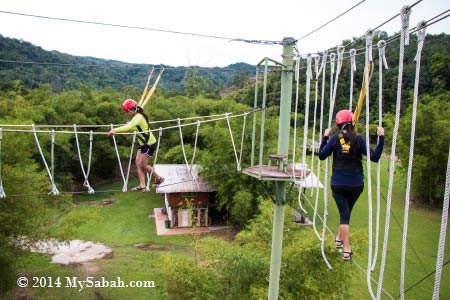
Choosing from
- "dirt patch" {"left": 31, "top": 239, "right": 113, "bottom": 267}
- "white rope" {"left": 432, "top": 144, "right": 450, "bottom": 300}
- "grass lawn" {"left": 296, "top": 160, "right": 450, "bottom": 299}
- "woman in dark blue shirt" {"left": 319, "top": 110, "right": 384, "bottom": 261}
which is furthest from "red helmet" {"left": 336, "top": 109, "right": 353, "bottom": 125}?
"dirt patch" {"left": 31, "top": 239, "right": 113, "bottom": 267}

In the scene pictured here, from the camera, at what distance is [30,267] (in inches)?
422

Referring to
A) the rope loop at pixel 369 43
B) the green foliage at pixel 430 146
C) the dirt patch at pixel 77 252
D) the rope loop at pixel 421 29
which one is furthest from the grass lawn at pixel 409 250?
the dirt patch at pixel 77 252

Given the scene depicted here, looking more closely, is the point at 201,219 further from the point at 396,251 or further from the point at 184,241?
the point at 396,251

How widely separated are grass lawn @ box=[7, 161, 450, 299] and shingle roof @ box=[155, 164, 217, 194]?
1.79m

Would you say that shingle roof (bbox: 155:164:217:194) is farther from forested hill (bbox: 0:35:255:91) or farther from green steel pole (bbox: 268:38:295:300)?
forested hill (bbox: 0:35:255:91)

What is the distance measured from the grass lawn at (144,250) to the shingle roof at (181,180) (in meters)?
1.79

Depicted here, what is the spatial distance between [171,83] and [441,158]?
42.2m

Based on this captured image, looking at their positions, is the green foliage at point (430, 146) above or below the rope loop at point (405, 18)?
below

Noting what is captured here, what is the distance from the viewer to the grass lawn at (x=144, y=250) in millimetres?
9547

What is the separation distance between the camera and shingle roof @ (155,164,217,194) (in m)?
14.3

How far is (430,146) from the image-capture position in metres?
15.8

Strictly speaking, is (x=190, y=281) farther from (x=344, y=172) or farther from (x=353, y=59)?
(x=353, y=59)

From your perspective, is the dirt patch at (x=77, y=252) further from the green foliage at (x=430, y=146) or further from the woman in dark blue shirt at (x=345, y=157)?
the green foliage at (x=430, y=146)

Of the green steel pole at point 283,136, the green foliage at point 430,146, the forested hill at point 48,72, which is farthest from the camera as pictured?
the forested hill at point 48,72
